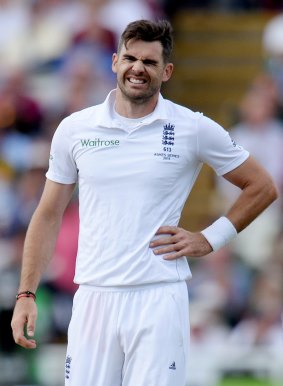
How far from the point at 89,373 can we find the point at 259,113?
18.0 feet

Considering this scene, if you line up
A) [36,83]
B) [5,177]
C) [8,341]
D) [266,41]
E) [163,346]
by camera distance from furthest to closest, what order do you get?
[266,41]
[36,83]
[5,177]
[8,341]
[163,346]

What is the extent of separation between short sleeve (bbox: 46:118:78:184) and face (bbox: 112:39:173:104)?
33cm

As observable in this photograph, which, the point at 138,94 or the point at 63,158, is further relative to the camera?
the point at 63,158

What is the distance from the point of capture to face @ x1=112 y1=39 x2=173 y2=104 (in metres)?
5.19

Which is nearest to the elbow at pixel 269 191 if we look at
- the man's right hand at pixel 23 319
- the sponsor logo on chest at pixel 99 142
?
the sponsor logo on chest at pixel 99 142

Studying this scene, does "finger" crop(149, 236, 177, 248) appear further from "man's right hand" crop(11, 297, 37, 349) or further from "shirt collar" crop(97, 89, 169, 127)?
"man's right hand" crop(11, 297, 37, 349)

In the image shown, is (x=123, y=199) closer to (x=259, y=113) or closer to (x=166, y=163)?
(x=166, y=163)

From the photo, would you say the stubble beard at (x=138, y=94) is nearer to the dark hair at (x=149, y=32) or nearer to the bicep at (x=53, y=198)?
the dark hair at (x=149, y=32)

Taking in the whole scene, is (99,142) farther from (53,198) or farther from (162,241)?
(162,241)

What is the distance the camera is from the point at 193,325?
30.2 ft

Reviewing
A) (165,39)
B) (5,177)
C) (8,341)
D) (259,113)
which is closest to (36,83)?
(5,177)

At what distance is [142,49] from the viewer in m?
5.19

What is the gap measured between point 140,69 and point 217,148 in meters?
0.52

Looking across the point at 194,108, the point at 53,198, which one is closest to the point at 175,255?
the point at 53,198
